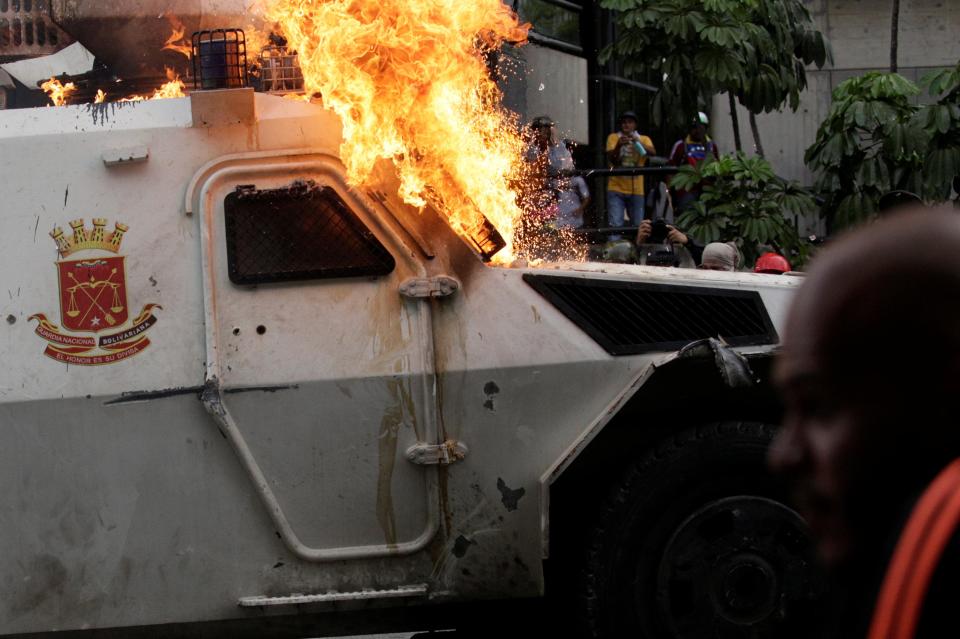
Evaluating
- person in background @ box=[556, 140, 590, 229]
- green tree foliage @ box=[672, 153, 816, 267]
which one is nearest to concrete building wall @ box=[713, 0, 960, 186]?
green tree foliage @ box=[672, 153, 816, 267]

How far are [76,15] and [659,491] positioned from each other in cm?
341

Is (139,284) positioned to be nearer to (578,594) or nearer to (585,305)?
(585,305)

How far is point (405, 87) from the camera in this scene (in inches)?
183

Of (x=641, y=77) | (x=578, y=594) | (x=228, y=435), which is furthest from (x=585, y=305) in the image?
(x=641, y=77)

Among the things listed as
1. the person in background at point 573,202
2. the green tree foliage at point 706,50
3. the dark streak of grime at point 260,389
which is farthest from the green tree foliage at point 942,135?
the dark streak of grime at point 260,389

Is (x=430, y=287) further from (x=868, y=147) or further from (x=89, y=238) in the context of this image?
(x=868, y=147)

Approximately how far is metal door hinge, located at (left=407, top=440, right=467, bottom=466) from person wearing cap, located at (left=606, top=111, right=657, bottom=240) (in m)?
6.88

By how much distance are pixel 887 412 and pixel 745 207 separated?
9159 millimetres

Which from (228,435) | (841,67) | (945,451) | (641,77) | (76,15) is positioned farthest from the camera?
(841,67)

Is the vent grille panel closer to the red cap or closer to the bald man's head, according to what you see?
the red cap

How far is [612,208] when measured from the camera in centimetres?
1131

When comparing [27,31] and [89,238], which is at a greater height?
[27,31]

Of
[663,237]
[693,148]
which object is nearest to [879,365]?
[663,237]

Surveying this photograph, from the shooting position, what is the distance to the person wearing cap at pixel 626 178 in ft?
37.0
